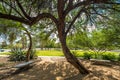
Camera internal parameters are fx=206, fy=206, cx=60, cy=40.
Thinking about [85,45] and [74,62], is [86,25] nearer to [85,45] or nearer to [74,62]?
[74,62]

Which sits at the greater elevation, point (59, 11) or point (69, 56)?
point (59, 11)

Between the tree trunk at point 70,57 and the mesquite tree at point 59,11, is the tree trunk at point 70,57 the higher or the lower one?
the lower one

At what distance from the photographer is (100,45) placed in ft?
65.4

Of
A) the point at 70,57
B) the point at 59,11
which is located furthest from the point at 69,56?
the point at 59,11

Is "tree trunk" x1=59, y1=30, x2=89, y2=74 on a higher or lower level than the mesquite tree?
lower

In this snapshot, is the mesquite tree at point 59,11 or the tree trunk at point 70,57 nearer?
the mesquite tree at point 59,11

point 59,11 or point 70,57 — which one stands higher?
point 59,11

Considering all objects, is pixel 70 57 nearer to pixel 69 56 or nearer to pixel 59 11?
pixel 69 56

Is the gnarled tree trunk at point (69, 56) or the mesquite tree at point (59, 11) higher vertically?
the mesquite tree at point (59, 11)

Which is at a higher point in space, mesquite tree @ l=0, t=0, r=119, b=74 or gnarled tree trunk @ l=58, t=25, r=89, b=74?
mesquite tree @ l=0, t=0, r=119, b=74

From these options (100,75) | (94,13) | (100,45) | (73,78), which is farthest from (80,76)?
(100,45)

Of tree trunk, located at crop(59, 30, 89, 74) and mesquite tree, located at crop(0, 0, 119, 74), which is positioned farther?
tree trunk, located at crop(59, 30, 89, 74)

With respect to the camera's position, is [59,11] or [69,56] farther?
[59,11]

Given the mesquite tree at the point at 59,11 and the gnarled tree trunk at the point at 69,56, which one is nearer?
the mesquite tree at the point at 59,11
